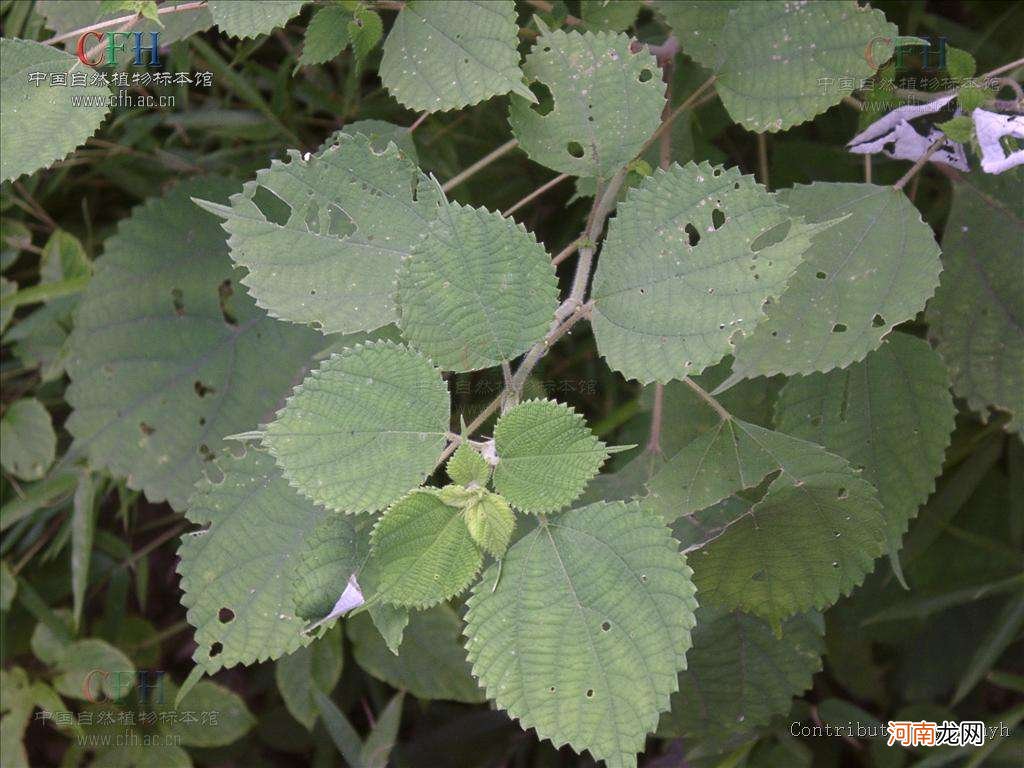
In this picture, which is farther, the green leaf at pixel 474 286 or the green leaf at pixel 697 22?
the green leaf at pixel 697 22

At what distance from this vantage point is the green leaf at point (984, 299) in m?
1.38

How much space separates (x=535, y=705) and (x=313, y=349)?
85 cm

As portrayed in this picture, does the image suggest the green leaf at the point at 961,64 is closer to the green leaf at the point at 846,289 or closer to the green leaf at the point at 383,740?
the green leaf at the point at 846,289

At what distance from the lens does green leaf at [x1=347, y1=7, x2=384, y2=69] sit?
1.35 m

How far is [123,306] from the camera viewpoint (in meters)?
1.74

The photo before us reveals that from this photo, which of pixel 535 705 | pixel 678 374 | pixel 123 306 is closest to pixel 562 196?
pixel 123 306

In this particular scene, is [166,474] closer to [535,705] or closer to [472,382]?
[472,382]

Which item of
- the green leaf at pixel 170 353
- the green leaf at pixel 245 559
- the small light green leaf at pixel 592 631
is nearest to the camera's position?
the small light green leaf at pixel 592 631

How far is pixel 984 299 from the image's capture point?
1.41m

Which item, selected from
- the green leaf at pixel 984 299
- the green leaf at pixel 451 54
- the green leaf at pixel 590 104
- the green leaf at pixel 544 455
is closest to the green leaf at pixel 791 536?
the green leaf at pixel 544 455

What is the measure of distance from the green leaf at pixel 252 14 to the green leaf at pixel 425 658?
105 cm

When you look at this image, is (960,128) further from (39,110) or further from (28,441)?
(28,441)

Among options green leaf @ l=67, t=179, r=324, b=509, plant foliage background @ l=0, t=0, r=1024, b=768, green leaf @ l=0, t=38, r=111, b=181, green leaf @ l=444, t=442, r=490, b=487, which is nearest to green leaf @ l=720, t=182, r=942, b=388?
plant foliage background @ l=0, t=0, r=1024, b=768

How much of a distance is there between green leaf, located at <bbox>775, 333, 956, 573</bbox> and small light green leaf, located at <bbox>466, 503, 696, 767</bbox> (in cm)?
43
